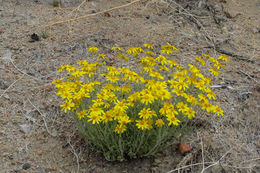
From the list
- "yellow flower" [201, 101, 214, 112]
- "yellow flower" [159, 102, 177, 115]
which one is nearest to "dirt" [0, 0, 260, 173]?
"yellow flower" [201, 101, 214, 112]

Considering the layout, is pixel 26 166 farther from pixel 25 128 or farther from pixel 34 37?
pixel 34 37

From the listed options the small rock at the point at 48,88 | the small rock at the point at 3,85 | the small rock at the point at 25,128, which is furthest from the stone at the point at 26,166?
the small rock at the point at 3,85

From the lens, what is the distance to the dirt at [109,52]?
2582 millimetres

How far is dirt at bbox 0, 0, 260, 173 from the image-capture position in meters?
2.58

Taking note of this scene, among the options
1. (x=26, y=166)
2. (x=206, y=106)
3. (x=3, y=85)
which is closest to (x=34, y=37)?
(x=3, y=85)

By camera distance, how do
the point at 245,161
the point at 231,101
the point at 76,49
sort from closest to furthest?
1. the point at 245,161
2. the point at 231,101
3. the point at 76,49

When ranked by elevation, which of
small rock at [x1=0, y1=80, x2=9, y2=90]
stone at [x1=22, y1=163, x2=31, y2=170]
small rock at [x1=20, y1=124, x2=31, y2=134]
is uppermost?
small rock at [x1=0, y1=80, x2=9, y2=90]

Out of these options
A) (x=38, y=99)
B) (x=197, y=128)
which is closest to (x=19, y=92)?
(x=38, y=99)

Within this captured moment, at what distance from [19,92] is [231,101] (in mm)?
2805

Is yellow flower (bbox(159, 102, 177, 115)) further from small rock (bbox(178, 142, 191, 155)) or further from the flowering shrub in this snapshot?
small rock (bbox(178, 142, 191, 155))

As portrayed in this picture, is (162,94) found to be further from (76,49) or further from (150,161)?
(76,49)

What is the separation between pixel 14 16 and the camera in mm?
5160

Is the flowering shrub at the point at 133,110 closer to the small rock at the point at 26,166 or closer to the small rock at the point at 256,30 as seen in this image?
the small rock at the point at 26,166

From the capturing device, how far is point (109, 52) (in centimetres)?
432
